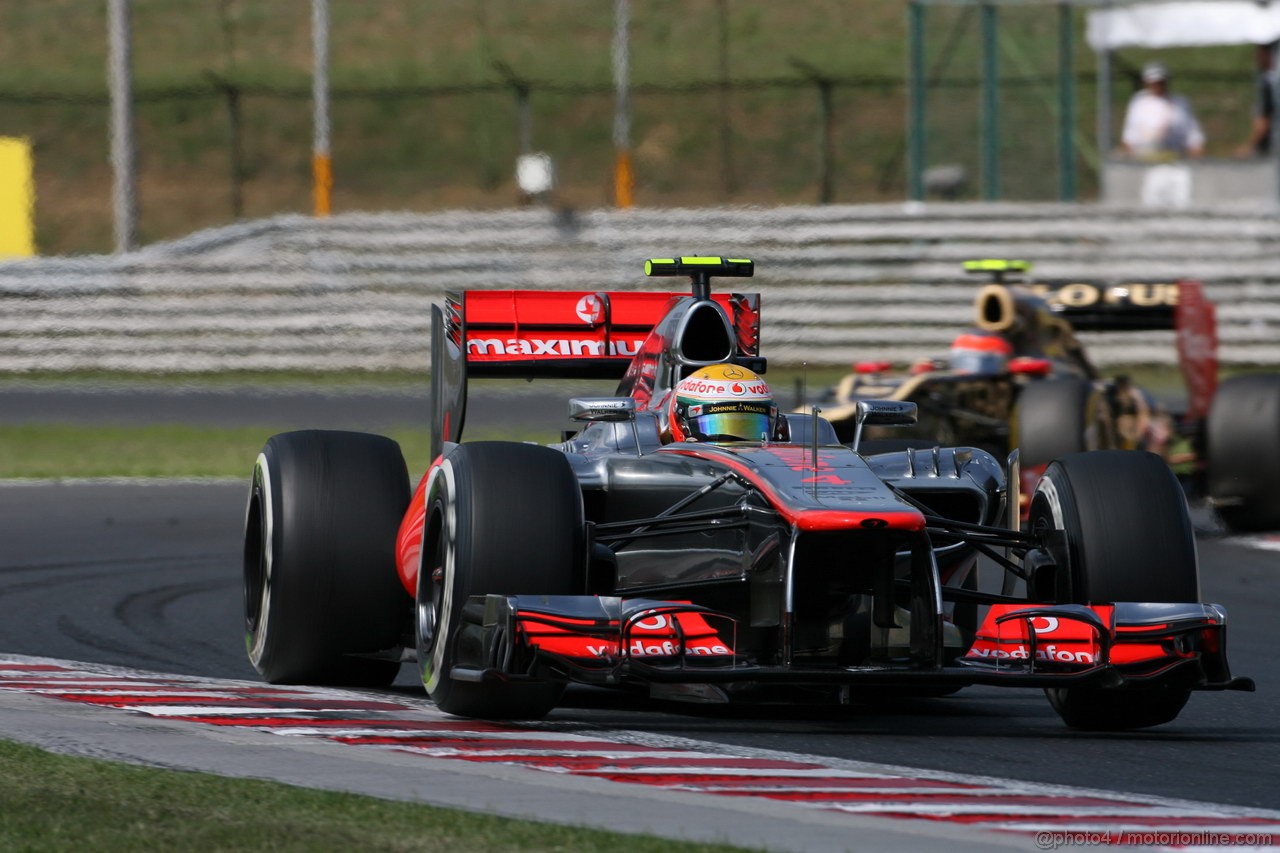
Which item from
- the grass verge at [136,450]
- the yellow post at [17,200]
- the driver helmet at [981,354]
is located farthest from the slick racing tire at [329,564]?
the yellow post at [17,200]

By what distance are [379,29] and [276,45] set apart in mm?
2252

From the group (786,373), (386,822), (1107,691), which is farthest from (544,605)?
(786,373)

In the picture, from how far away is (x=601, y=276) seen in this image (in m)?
23.6

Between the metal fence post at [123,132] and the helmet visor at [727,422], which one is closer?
the helmet visor at [727,422]

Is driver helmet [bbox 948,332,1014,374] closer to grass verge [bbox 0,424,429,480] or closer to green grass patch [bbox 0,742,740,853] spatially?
grass verge [bbox 0,424,429,480]

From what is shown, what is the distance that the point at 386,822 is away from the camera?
16.6 ft

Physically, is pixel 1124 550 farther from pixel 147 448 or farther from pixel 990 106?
pixel 990 106

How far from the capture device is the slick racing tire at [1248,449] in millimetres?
13023

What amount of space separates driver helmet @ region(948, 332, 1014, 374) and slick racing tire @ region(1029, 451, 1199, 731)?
272 inches

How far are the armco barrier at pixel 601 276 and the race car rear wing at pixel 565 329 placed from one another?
44.4 feet

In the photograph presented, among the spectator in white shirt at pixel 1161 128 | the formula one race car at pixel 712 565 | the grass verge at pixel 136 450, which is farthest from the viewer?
the spectator in white shirt at pixel 1161 128

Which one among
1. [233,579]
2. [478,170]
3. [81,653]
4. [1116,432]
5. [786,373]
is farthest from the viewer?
[478,170]

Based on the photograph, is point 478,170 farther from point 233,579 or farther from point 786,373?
point 233,579

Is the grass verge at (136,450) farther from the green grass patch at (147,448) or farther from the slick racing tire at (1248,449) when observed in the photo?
the slick racing tire at (1248,449)
